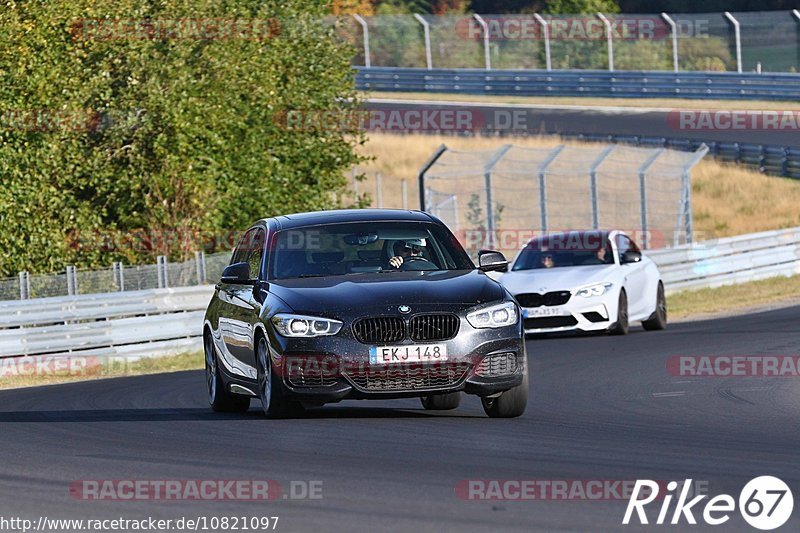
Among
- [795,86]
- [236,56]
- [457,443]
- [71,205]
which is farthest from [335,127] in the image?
[457,443]

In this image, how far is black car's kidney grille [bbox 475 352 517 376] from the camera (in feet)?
36.1

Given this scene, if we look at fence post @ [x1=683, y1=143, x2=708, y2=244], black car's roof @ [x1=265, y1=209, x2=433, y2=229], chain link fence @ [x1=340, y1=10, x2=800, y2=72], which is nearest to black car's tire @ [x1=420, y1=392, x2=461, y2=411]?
A: black car's roof @ [x1=265, y1=209, x2=433, y2=229]

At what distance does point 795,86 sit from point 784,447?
130 feet

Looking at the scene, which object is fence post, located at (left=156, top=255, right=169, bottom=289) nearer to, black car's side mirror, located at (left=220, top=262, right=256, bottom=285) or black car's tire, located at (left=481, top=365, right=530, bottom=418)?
black car's side mirror, located at (left=220, top=262, right=256, bottom=285)

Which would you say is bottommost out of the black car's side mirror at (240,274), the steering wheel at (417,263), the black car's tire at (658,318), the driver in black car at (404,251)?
the black car's tire at (658,318)

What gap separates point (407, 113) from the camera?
53.7 meters

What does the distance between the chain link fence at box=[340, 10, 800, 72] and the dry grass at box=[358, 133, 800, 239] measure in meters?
4.25

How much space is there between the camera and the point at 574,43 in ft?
181

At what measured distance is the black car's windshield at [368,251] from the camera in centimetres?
1191

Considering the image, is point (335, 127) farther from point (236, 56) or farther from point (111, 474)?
point (111, 474)

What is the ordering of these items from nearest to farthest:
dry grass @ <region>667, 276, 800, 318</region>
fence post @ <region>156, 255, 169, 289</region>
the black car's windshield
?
the black car's windshield < fence post @ <region>156, 255, 169, 289</region> < dry grass @ <region>667, 276, 800, 318</region>

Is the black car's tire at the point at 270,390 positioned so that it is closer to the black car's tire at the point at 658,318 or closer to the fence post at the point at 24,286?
the fence post at the point at 24,286

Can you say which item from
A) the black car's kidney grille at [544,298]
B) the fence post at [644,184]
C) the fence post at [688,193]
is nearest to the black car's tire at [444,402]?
the black car's kidney grille at [544,298]

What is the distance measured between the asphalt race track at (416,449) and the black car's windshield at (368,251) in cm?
110
